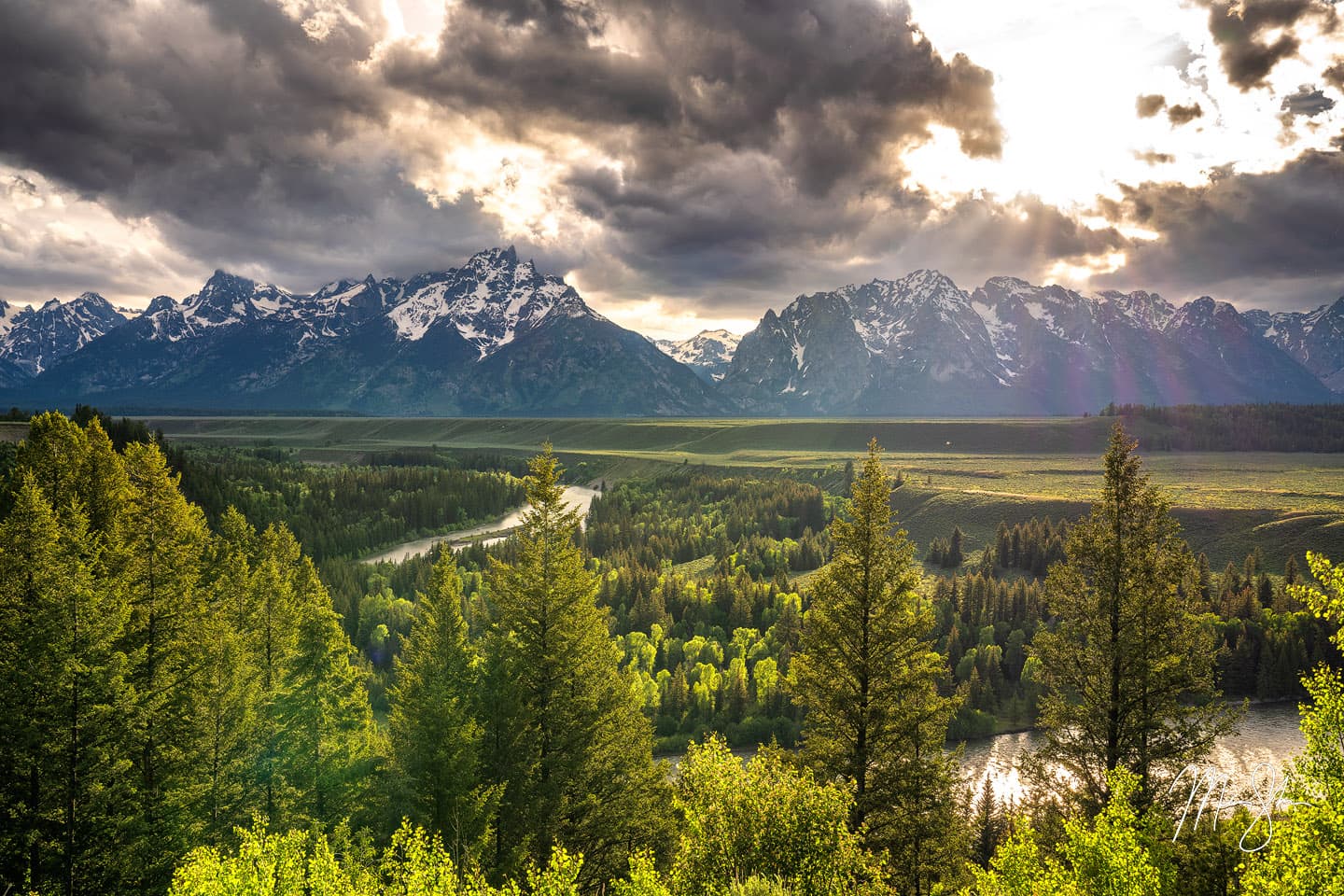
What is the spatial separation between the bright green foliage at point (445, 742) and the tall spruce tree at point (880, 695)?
1335 cm

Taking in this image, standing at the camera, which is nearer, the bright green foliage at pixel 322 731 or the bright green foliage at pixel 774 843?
the bright green foliage at pixel 774 843

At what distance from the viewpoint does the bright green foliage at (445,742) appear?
27.2 metres

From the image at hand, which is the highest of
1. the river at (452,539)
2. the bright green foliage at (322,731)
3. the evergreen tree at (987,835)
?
the bright green foliage at (322,731)

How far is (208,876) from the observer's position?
2094 centimetres

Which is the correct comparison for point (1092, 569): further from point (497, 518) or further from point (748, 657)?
point (497, 518)

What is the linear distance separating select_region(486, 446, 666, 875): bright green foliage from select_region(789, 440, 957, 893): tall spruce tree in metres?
8.52

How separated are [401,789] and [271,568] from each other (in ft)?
55.6

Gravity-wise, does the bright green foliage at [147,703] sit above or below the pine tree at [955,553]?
above

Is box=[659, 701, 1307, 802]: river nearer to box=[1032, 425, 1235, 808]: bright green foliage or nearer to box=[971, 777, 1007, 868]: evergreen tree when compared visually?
box=[971, 777, 1007, 868]: evergreen tree

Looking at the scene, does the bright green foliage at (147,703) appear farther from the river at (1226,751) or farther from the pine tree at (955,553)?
the pine tree at (955,553)

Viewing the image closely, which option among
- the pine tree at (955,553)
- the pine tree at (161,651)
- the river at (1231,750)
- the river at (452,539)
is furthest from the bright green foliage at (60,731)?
the pine tree at (955,553)

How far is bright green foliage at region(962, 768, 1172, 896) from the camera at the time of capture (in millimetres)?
19109

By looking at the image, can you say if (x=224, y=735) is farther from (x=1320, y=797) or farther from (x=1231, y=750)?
(x=1231, y=750)

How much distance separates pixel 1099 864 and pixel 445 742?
23.3 m
